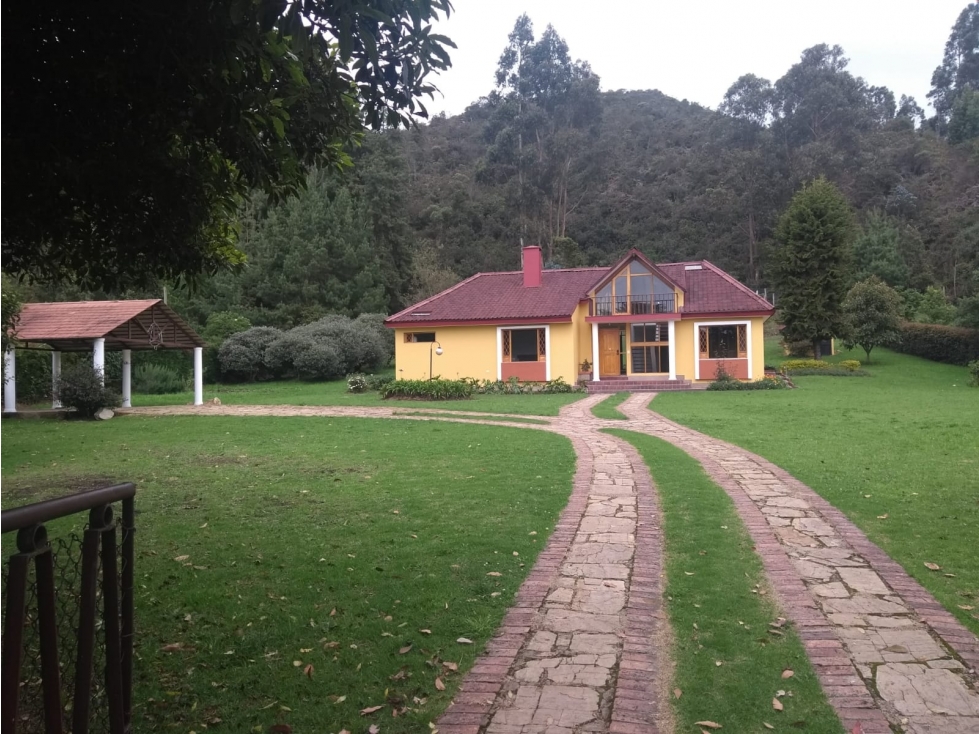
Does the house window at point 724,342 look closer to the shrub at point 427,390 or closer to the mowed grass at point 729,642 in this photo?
the shrub at point 427,390

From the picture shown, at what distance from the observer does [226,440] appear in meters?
13.7

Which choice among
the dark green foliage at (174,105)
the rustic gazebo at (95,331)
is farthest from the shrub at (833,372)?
the dark green foliage at (174,105)

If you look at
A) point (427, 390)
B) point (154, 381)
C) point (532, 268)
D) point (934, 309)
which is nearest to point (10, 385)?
point (154, 381)

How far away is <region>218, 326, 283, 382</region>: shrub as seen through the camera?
101 ft

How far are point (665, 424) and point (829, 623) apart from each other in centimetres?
1113

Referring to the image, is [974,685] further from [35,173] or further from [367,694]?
[35,173]

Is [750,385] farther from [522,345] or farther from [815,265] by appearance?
Answer: [815,265]

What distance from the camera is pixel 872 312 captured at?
31969 mm

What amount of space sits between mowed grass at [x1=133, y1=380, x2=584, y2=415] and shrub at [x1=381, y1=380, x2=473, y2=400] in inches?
17.8

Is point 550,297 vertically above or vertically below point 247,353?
above

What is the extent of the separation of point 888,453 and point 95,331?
19043 millimetres

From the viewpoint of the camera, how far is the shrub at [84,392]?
18219 mm

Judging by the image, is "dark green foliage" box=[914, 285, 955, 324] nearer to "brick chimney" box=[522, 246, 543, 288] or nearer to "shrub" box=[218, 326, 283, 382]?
"brick chimney" box=[522, 246, 543, 288]

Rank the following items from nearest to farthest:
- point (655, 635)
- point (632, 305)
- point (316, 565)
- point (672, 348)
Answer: point (655, 635) → point (316, 565) → point (672, 348) → point (632, 305)
